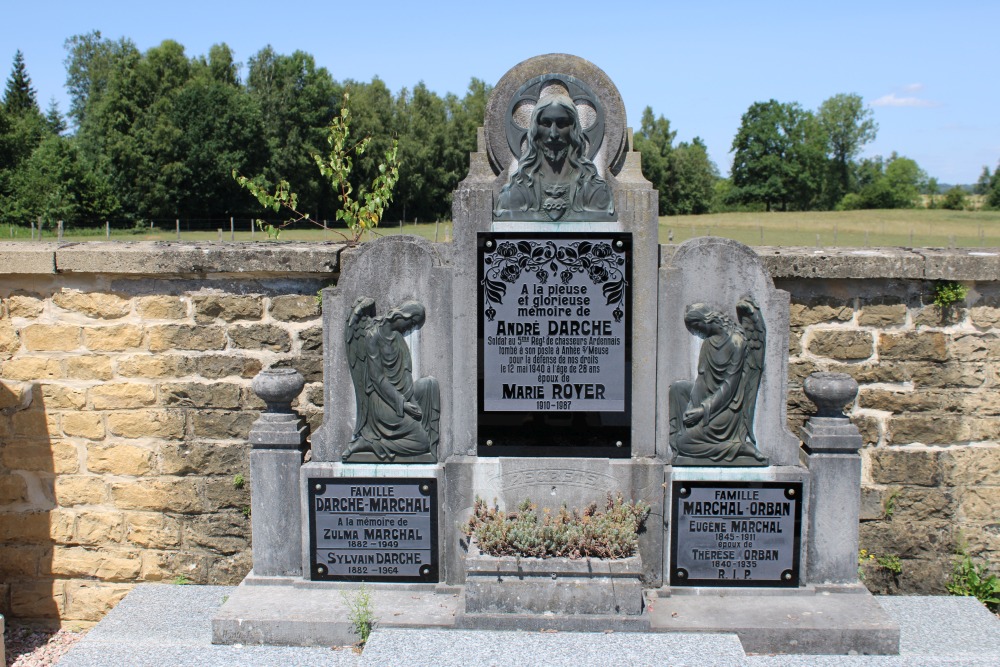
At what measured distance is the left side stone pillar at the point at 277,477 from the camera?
5016mm

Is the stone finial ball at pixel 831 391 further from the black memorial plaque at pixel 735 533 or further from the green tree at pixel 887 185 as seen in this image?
the green tree at pixel 887 185

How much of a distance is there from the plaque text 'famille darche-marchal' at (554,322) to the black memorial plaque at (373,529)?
744 millimetres

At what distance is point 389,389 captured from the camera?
16.3ft

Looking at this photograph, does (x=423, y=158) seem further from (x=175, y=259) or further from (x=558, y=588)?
(x=558, y=588)

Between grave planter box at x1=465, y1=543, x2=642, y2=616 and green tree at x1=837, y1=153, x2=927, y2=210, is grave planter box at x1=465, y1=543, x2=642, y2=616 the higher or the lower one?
the lower one

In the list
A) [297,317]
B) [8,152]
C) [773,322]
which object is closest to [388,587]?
[297,317]

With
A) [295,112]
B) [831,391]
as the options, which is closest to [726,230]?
[295,112]

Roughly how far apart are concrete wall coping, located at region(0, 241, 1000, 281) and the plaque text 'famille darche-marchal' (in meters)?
1.30

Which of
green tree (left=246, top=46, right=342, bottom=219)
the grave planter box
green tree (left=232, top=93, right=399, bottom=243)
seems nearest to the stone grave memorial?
the grave planter box

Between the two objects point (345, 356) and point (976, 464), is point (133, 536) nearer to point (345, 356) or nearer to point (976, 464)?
point (345, 356)

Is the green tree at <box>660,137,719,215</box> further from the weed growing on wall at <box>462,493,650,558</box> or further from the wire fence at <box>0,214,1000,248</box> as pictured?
the weed growing on wall at <box>462,493,650,558</box>

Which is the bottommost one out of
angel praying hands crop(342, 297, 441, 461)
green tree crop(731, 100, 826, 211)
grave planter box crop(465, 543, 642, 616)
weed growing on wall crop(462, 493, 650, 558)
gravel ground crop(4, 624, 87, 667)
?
gravel ground crop(4, 624, 87, 667)

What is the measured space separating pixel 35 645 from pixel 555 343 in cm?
414

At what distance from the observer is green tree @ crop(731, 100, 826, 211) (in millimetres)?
72312
